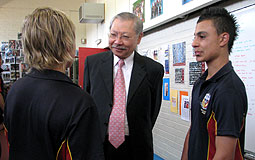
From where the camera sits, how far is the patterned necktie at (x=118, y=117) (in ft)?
5.25

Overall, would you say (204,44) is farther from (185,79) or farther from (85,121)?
(185,79)

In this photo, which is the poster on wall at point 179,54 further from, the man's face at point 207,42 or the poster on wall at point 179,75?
the man's face at point 207,42

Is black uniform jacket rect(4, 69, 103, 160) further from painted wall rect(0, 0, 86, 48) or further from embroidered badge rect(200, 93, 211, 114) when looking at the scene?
painted wall rect(0, 0, 86, 48)

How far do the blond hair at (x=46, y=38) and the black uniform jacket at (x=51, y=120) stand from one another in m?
0.05

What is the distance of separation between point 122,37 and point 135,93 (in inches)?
16.4

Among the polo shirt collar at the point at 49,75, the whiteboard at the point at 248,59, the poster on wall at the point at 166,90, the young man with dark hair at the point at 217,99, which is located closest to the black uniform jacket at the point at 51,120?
the polo shirt collar at the point at 49,75

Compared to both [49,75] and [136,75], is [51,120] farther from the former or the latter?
[136,75]

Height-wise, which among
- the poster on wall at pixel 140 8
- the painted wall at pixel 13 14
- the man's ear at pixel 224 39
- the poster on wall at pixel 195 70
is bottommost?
the poster on wall at pixel 195 70

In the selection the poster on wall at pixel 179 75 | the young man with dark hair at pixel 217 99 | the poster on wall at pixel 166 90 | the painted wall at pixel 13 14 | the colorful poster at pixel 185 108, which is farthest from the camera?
the painted wall at pixel 13 14

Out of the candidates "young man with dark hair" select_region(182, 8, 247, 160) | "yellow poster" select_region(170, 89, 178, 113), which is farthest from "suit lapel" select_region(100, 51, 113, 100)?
"yellow poster" select_region(170, 89, 178, 113)

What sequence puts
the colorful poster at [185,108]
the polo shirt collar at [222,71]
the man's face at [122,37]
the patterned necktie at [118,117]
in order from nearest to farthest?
1. the polo shirt collar at [222,71]
2. the patterned necktie at [118,117]
3. the man's face at [122,37]
4. the colorful poster at [185,108]

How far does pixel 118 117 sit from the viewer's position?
1.62 meters

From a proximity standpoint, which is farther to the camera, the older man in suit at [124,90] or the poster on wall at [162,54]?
the poster on wall at [162,54]

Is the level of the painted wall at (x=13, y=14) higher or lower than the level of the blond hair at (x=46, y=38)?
higher
